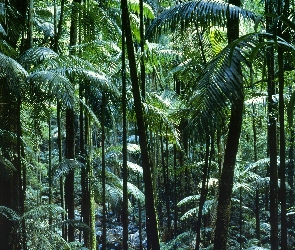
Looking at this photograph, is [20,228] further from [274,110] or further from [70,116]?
[274,110]

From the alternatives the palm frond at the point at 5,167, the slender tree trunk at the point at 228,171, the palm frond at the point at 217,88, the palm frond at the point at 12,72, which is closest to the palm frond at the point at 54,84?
the palm frond at the point at 12,72

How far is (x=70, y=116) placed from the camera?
272 inches

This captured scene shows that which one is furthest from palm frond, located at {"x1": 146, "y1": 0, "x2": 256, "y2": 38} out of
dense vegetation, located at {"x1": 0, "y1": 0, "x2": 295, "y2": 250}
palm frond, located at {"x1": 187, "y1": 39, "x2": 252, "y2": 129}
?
palm frond, located at {"x1": 187, "y1": 39, "x2": 252, "y2": 129}

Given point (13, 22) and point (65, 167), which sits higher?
point (13, 22)

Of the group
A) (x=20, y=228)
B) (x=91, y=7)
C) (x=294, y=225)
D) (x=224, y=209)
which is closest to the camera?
(x=224, y=209)

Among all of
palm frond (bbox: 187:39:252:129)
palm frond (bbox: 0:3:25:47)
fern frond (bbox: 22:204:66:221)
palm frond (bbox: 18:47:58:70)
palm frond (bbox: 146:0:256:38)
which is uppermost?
palm frond (bbox: 0:3:25:47)

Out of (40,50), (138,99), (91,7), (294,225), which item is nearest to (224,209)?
(138,99)

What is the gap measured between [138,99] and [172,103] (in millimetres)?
3723

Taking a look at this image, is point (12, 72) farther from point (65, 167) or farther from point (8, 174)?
point (65, 167)

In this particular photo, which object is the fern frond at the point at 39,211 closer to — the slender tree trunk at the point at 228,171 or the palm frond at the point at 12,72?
the palm frond at the point at 12,72

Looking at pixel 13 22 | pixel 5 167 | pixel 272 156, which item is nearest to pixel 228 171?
pixel 272 156

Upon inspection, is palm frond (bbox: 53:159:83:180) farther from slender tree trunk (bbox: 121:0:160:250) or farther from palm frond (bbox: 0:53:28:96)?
slender tree trunk (bbox: 121:0:160:250)

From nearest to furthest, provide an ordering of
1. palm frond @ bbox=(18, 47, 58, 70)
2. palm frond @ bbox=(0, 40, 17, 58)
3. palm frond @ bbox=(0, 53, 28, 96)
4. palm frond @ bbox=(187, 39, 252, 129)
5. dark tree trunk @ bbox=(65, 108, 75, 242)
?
1. palm frond @ bbox=(187, 39, 252, 129)
2. palm frond @ bbox=(0, 53, 28, 96)
3. palm frond @ bbox=(0, 40, 17, 58)
4. palm frond @ bbox=(18, 47, 58, 70)
5. dark tree trunk @ bbox=(65, 108, 75, 242)

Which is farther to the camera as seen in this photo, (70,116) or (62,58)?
(70,116)
